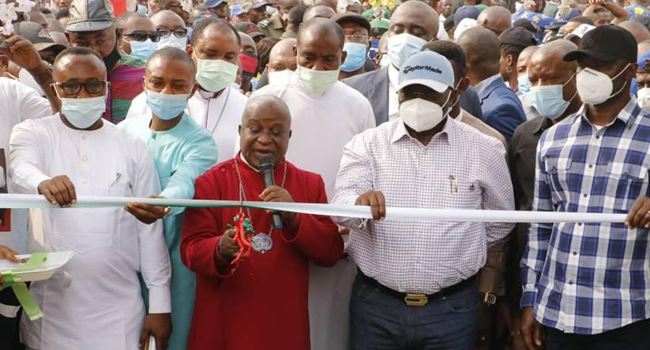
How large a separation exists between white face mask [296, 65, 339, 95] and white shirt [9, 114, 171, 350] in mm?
1219

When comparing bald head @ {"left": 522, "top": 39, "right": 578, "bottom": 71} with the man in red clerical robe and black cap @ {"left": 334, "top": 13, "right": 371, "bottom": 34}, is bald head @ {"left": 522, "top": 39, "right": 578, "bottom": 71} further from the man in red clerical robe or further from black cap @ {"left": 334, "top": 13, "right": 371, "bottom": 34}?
black cap @ {"left": 334, "top": 13, "right": 371, "bottom": 34}

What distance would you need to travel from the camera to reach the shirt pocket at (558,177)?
4793 millimetres

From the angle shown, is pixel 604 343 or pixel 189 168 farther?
pixel 189 168

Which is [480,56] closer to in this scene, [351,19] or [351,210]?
[351,19]

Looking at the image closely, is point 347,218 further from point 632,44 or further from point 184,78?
point 632,44

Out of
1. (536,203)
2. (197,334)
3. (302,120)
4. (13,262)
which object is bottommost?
(197,334)

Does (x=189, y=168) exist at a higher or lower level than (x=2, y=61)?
lower

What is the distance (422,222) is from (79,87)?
189cm

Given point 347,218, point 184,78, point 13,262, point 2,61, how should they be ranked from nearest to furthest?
point 13,262
point 347,218
point 184,78
point 2,61

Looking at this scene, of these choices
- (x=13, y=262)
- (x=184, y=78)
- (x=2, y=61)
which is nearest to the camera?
(x=13, y=262)

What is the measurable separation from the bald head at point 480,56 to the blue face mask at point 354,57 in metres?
0.88

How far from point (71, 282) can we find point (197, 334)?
69cm

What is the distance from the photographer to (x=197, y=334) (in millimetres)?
4895

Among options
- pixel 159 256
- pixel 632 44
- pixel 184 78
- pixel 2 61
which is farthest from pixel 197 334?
pixel 632 44
